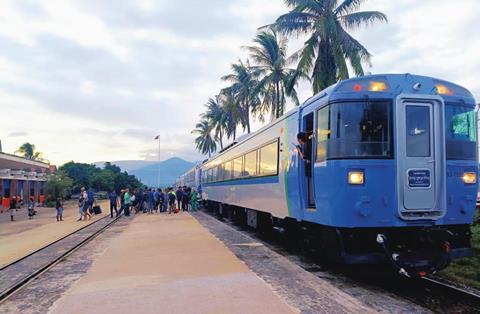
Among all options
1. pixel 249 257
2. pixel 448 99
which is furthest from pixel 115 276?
pixel 448 99

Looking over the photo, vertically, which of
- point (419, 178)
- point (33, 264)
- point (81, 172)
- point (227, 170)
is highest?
point (81, 172)

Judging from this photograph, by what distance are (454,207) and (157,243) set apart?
778 cm

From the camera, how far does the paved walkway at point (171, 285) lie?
629cm

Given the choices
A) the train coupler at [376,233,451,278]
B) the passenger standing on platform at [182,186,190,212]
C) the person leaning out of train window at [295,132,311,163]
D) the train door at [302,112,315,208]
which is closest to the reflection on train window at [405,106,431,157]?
the train coupler at [376,233,451,278]

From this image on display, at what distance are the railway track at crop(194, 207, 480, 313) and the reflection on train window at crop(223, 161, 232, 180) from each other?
8.80 meters

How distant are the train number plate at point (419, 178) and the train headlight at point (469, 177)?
69cm

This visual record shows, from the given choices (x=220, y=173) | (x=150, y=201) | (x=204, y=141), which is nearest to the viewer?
(x=220, y=173)

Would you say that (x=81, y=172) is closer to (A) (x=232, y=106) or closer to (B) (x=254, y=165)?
(A) (x=232, y=106)

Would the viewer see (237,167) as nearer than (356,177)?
No

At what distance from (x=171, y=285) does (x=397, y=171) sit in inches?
152

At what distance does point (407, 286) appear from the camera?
7945 mm

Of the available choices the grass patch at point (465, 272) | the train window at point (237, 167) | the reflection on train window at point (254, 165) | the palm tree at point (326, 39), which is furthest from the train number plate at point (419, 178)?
the palm tree at point (326, 39)

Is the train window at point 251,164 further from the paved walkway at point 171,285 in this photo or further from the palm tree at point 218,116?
the palm tree at point 218,116

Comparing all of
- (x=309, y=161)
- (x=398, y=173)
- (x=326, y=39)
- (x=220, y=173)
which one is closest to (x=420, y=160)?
(x=398, y=173)
